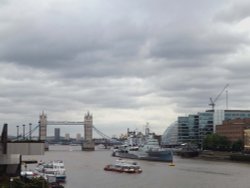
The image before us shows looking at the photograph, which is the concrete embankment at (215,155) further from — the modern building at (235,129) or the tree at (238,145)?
the modern building at (235,129)

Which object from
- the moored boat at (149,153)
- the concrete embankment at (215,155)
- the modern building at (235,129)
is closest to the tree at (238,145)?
the modern building at (235,129)

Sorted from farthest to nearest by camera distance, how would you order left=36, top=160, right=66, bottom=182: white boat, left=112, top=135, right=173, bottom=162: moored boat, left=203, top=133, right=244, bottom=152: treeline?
left=203, top=133, right=244, bottom=152: treeline → left=112, top=135, right=173, bottom=162: moored boat → left=36, top=160, right=66, bottom=182: white boat

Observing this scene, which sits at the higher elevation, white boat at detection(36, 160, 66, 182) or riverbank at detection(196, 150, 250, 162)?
white boat at detection(36, 160, 66, 182)

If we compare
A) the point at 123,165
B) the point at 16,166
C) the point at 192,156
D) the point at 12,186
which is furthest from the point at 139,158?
the point at 12,186

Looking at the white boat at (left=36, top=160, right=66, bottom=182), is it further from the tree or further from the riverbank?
the tree

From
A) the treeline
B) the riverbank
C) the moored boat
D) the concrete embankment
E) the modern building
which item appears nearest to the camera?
the riverbank

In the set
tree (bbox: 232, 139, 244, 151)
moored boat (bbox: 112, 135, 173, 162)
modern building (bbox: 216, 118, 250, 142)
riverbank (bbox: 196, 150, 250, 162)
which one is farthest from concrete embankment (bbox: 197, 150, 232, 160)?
moored boat (bbox: 112, 135, 173, 162)

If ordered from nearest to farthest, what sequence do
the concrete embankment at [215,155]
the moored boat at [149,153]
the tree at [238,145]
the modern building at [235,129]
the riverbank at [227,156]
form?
the riverbank at [227,156]
the moored boat at [149,153]
the concrete embankment at [215,155]
the tree at [238,145]
the modern building at [235,129]

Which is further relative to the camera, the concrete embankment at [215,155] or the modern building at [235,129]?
the modern building at [235,129]

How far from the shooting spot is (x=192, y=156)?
154m

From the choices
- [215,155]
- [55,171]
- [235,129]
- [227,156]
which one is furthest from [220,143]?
[55,171]

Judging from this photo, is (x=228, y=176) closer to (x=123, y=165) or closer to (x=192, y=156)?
(x=123, y=165)

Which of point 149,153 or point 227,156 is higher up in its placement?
point 149,153

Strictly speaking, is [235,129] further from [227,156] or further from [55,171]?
[55,171]
